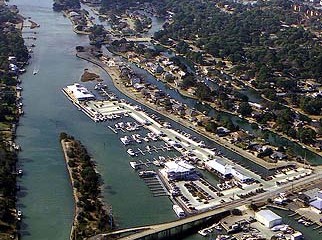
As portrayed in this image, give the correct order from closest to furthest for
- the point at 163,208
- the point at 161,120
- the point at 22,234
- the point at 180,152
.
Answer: the point at 22,234, the point at 163,208, the point at 180,152, the point at 161,120

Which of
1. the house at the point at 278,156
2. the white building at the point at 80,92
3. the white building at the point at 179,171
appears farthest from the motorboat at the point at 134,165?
the white building at the point at 80,92

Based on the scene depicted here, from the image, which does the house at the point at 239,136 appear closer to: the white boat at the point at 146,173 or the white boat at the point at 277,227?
the white boat at the point at 146,173

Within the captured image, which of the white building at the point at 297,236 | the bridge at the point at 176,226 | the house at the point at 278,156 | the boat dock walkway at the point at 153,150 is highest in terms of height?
the house at the point at 278,156

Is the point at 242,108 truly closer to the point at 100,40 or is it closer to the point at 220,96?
the point at 220,96

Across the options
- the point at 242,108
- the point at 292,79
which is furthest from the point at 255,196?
the point at 292,79

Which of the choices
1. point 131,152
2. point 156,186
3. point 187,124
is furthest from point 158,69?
point 156,186

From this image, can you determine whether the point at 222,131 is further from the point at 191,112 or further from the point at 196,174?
the point at 196,174
